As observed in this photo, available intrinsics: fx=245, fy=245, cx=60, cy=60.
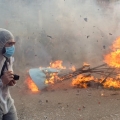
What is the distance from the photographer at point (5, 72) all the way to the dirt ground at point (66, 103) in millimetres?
2284

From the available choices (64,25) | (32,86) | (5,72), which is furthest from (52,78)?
(64,25)

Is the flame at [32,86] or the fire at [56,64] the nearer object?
Answer: the flame at [32,86]

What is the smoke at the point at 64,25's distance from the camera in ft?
37.3

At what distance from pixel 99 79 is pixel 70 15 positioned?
5.02 meters

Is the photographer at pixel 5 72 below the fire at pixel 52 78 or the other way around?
below

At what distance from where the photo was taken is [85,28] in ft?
38.3

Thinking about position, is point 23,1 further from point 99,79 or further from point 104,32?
point 99,79

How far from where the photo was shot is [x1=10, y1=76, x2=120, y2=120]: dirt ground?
Answer: 5.52 m

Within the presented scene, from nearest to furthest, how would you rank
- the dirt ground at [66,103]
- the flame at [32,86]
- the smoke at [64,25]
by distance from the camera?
the dirt ground at [66,103] < the flame at [32,86] < the smoke at [64,25]

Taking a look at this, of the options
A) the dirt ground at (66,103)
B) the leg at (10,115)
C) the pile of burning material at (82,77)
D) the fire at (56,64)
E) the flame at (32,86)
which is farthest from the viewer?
the fire at (56,64)

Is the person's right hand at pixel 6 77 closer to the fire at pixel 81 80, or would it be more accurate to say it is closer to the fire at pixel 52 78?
the fire at pixel 52 78

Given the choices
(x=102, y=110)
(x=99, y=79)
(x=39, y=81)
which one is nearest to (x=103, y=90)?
(x=99, y=79)

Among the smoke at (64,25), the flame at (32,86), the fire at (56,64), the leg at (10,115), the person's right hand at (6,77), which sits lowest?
the leg at (10,115)

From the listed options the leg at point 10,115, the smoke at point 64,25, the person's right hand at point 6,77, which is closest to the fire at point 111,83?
the smoke at point 64,25
